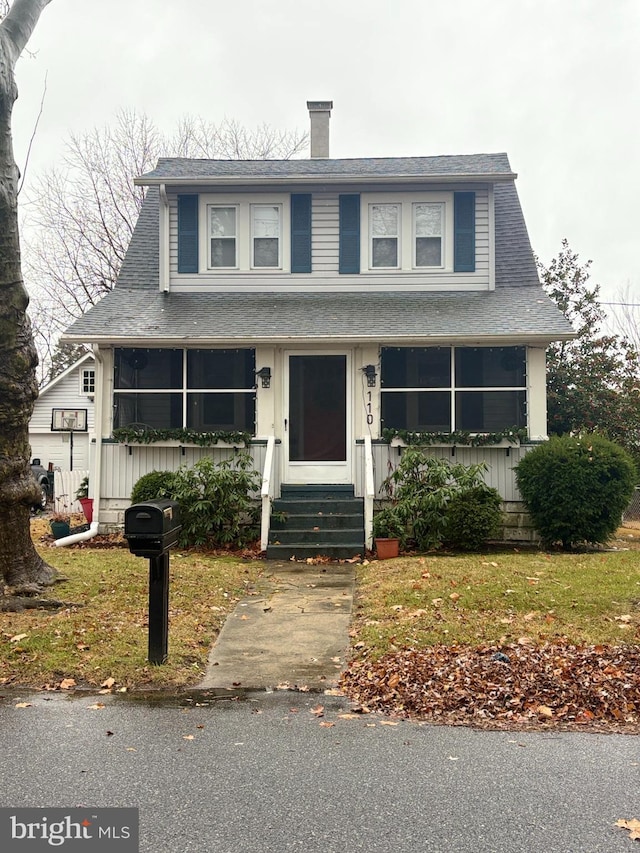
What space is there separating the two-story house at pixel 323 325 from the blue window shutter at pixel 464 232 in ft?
0.09

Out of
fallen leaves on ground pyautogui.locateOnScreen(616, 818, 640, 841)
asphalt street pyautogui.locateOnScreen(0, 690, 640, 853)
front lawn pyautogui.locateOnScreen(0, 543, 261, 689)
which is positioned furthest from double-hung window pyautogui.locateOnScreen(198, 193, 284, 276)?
fallen leaves on ground pyautogui.locateOnScreen(616, 818, 640, 841)

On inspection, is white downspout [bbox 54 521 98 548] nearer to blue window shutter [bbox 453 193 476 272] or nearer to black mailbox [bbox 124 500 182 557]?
black mailbox [bbox 124 500 182 557]

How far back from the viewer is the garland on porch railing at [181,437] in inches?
461

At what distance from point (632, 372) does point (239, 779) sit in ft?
47.1

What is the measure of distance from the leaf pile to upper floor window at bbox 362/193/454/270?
914 cm

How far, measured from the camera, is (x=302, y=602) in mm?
7617

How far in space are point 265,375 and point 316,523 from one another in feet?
Result: 8.50

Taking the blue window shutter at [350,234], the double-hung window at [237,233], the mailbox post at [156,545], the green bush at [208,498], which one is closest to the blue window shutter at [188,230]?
the double-hung window at [237,233]

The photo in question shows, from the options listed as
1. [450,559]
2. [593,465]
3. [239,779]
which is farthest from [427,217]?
[239,779]

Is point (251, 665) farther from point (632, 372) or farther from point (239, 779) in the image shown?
point (632, 372)

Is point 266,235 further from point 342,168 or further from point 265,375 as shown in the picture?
point 265,375

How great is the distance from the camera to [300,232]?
13461mm

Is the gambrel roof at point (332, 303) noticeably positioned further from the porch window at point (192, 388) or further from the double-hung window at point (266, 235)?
Result: the porch window at point (192, 388)

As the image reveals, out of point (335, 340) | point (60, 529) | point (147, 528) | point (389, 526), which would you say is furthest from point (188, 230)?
point (147, 528)
